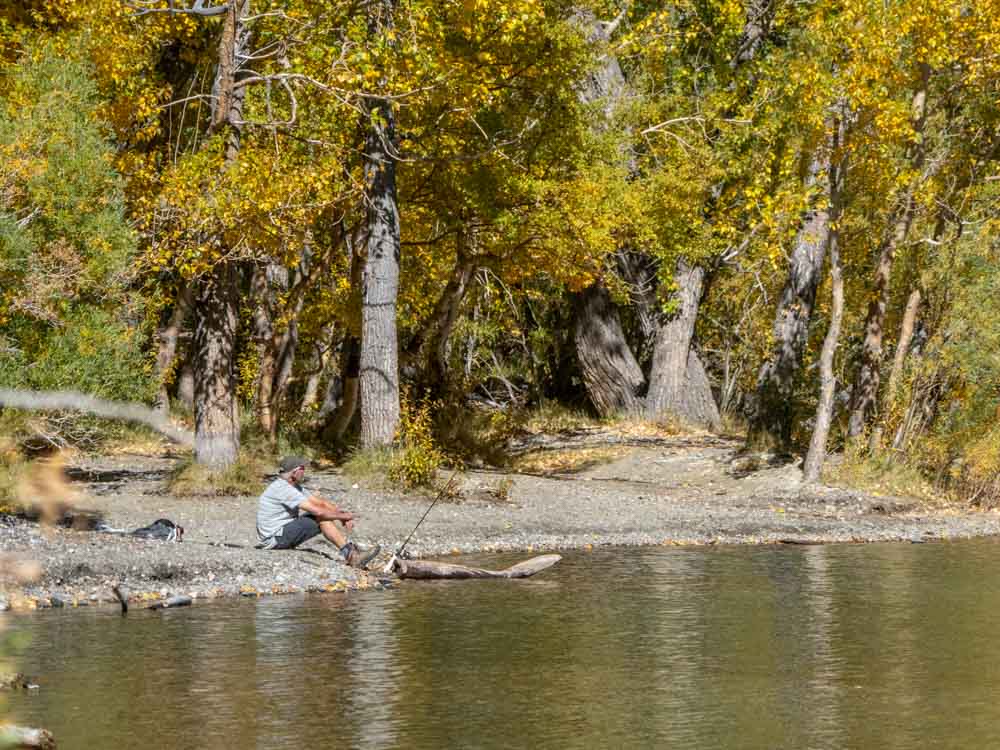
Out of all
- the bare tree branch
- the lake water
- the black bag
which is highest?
the bare tree branch

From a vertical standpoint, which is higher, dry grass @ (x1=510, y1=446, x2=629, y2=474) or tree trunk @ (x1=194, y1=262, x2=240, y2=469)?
tree trunk @ (x1=194, y1=262, x2=240, y2=469)

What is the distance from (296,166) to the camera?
22609 millimetres

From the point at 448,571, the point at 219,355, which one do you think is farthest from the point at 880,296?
the point at 448,571

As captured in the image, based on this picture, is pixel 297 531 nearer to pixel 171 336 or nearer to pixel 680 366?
pixel 171 336

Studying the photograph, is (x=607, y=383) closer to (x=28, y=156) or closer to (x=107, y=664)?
(x=28, y=156)

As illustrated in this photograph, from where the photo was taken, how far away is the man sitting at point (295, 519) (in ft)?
58.1

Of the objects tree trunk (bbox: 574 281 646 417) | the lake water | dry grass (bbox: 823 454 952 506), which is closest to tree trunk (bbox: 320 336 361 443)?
tree trunk (bbox: 574 281 646 417)

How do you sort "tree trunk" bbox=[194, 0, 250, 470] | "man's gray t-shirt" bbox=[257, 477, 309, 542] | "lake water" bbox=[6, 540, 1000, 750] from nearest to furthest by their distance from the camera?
"lake water" bbox=[6, 540, 1000, 750], "man's gray t-shirt" bbox=[257, 477, 309, 542], "tree trunk" bbox=[194, 0, 250, 470]

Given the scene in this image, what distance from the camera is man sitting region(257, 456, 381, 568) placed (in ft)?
58.1

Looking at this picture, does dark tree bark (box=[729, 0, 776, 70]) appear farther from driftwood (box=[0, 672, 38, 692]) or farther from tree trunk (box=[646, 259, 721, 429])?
driftwood (box=[0, 672, 38, 692])

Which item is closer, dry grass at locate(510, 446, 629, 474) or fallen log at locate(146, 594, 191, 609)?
fallen log at locate(146, 594, 191, 609)

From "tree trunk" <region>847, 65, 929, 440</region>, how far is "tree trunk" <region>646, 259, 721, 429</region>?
5984mm

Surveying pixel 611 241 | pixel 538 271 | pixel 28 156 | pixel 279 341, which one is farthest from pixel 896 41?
pixel 28 156

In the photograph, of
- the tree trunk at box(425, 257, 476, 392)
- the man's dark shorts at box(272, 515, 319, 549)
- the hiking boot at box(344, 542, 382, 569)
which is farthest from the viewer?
the tree trunk at box(425, 257, 476, 392)
